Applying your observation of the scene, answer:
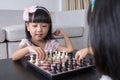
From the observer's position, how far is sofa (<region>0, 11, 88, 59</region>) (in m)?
2.18

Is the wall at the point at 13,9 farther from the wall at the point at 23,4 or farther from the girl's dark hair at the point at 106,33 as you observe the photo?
the girl's dark hair at the point at 106,33

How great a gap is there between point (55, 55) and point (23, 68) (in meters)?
0.21

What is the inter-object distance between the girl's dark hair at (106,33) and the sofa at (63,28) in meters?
1.84

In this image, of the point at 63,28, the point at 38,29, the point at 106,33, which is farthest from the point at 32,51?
the point at 63,28

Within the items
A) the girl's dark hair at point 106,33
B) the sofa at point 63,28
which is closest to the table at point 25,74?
the girl's dark hair at point 106,33

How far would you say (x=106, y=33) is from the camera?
0.40 metres

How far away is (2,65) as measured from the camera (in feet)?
3.15

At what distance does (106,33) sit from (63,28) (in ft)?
7.14

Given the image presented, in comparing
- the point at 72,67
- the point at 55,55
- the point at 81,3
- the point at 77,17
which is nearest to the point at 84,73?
the point at 72,67

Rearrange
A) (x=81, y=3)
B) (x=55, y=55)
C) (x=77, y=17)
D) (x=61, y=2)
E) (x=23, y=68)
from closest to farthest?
(x=23, y=68)
(x=55, y=55)
(x=77, y=17)
(x=81, y=3)
(x=61, y=2)

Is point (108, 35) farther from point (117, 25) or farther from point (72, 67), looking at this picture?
point (72, 67)

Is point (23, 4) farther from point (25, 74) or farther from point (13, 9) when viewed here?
point (25, 74)

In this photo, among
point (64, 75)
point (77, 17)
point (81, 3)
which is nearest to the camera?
point (64, 75)

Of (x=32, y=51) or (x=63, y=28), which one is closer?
(x=32, y=51)
